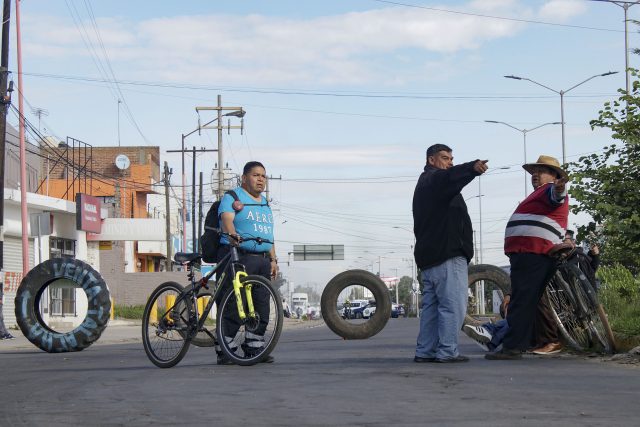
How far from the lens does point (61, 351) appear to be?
14.2 metres

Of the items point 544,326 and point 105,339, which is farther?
point 105,339

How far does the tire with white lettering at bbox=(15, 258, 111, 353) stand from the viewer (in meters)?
14.1

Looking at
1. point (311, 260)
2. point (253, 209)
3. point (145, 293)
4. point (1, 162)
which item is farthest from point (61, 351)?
point (311, 260)

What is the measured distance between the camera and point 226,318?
30.8 ft

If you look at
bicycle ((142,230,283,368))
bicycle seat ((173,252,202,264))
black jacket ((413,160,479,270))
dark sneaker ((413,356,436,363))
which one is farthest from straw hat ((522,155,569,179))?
bicycle seat ((173,252,202,264))

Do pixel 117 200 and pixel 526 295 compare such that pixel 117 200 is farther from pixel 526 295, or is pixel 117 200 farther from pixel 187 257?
pixel 526 295

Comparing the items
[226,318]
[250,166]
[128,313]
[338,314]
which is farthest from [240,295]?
[128,313]

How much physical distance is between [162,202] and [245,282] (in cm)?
7347

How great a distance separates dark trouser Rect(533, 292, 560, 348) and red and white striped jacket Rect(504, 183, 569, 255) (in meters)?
0.63

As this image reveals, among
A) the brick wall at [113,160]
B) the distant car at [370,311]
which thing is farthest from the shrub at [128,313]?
the brick wall at [113,160]

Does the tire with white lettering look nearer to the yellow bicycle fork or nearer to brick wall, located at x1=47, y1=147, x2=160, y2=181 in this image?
the yellow bicycle fork

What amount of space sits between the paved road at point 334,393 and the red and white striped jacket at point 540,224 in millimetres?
1042

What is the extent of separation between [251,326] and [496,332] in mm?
2336

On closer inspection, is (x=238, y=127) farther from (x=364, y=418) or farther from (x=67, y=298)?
(x=364, y=418)
